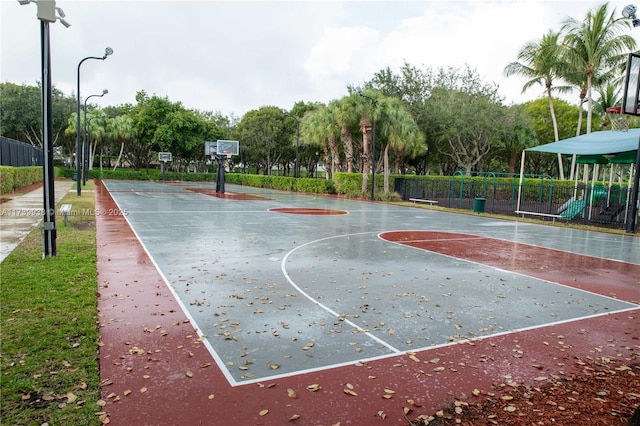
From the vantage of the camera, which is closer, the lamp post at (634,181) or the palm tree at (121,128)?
the lamp post at (634,181)

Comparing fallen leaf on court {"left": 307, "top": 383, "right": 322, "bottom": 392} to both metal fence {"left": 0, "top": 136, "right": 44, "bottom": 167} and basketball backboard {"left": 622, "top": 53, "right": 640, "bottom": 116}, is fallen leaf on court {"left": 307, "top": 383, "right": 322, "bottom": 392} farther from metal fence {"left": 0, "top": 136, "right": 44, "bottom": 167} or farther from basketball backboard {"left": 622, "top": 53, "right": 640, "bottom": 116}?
metal fence {"left": 0, "top": 136, "right": 44, "bottom": 167}

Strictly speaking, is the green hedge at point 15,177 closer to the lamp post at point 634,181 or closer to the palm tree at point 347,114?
the palm tree at point 347,114

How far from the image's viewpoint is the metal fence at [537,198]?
20.1m

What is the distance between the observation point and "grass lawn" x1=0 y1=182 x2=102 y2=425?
11.0ft

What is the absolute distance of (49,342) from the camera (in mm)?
4477

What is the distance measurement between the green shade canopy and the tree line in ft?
26.1

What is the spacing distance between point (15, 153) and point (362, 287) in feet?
98.6

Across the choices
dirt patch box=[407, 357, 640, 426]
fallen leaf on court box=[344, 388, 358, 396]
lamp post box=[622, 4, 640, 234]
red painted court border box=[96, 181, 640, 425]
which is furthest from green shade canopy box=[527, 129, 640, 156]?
fallen leaf on court box=[344, 388, 358, 396]

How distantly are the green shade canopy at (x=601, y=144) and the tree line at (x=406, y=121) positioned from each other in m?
7.96

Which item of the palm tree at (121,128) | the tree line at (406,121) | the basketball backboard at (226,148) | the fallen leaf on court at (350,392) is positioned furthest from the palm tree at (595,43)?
the palm tree at (121,128)

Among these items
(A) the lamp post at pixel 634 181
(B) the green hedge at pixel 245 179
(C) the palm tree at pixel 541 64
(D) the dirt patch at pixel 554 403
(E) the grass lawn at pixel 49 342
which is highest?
(C) the palm tree at pixel 541 64

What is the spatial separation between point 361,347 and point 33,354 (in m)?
3.06

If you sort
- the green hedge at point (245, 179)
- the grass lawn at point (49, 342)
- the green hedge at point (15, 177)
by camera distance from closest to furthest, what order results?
the grass lawn at point (49, 342), the green hedge at point (15, 177), the green hedge at point (245, 179)

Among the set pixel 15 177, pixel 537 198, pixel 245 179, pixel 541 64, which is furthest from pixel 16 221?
pixel 245 179
